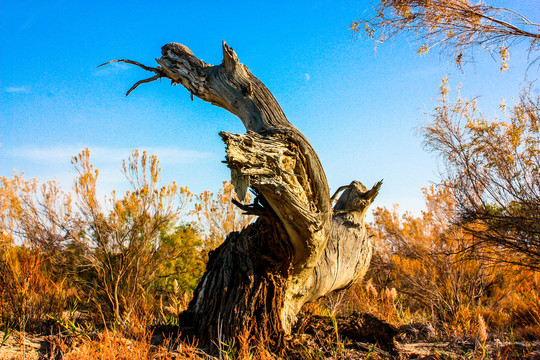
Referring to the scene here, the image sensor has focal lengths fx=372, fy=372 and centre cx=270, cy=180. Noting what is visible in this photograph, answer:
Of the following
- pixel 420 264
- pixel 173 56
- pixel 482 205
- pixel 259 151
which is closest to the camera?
pixel 259 151

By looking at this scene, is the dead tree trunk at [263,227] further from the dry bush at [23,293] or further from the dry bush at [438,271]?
the dry bush at [438,271]

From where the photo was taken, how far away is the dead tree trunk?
11.7 ft

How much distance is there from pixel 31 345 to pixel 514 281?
10.9 metres

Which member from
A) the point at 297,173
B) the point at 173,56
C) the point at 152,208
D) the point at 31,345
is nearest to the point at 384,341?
the point at 297,173

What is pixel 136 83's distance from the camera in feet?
16.7

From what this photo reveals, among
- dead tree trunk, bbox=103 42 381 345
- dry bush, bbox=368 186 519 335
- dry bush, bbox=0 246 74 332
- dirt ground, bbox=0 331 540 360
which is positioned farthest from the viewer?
dry bush, bbox=368 186 519 335

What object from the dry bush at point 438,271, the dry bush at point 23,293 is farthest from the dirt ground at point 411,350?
the dry bush at point 438,271

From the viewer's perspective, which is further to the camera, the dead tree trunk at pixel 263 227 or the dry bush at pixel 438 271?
the dry bush at pixel 438 271

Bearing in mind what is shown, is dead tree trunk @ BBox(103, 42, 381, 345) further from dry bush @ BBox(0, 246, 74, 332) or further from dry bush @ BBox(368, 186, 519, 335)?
dry bush @ BBox(368, 186, 519, 335)

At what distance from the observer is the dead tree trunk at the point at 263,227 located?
3.56 meters

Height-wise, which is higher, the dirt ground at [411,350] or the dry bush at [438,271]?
the dry bush at [438,271]

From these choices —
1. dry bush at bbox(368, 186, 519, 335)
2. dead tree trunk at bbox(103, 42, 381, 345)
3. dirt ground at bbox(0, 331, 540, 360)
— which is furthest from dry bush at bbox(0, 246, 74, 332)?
dry bush at bbox(368, 186, 519, 335)

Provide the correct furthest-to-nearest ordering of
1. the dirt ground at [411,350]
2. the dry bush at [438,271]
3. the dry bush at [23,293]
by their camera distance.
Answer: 1. the dry bush at [438,271]
2. the dry bush at [23,293]
3. the dirt ground at [411,350]

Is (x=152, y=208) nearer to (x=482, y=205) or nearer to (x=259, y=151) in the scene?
(x=259, y=151)
